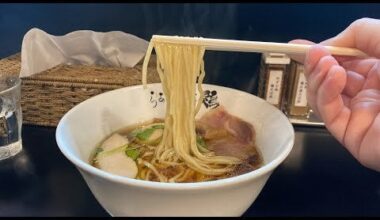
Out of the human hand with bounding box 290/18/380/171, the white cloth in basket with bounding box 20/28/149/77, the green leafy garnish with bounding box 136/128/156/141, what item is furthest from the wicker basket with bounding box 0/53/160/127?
the human hand with bounding box 290/18/380/171

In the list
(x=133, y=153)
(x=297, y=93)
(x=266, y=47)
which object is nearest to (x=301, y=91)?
(x=297, y=93)

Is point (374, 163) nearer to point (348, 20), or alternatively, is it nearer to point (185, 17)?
point (348, 20)

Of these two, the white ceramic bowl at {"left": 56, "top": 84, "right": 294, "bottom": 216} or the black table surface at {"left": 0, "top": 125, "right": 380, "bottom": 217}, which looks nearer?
the white ceramic bowl at {"left": 56, "top": 84, "right": 294, "bottom": 216}

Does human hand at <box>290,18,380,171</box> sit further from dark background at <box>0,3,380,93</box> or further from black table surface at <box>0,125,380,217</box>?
dark background at <box>0,3,380,93</box>

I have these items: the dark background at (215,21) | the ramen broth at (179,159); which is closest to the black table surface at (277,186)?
the ramen broth at (179,159)

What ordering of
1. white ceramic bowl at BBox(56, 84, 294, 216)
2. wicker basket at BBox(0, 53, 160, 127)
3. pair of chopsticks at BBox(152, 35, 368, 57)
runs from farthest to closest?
wicker basket at BBox(0, 53, 160, 127)
pair of chopsticks at BBox(152, 35, 368, 57)
white ceramic bowl at BBox(56, 84, 294, 216)

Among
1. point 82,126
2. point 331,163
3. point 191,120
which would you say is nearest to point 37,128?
point 82,126

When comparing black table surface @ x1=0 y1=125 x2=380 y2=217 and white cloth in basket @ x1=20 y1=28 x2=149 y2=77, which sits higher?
white cloth in basket @ x1=20 y1=28 x2=149 y2=77

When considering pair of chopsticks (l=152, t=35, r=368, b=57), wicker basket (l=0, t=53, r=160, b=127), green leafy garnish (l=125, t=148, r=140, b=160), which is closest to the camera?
pair of chopsticks (l=152, t=35, r=368, b=57)
